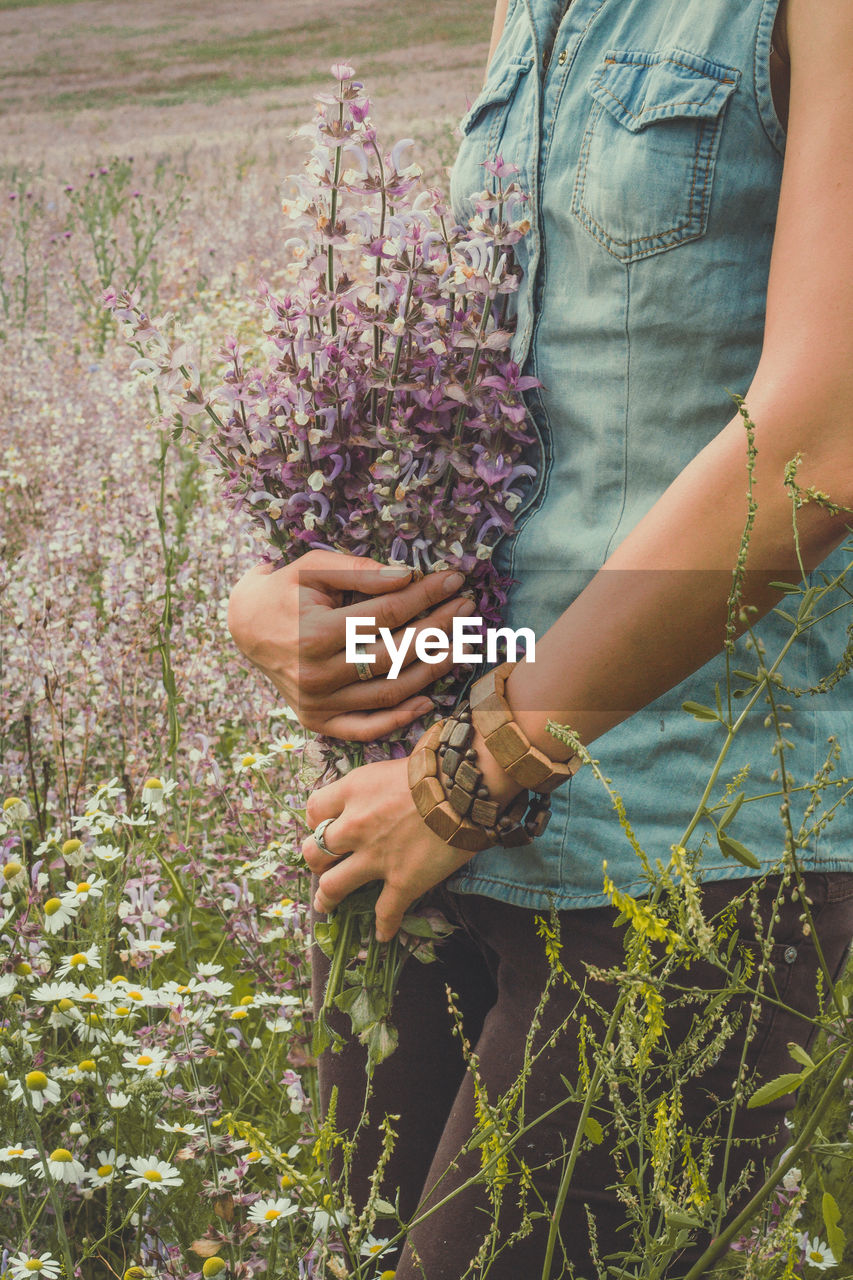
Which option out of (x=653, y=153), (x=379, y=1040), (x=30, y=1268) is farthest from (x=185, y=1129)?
(x=653, y=153)

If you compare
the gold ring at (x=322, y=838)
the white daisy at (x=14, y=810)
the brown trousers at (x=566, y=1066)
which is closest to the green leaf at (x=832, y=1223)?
the brown trousers at (x=566, y=1066)

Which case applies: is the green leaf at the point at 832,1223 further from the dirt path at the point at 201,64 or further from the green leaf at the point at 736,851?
the dirt path at the point at 201,64

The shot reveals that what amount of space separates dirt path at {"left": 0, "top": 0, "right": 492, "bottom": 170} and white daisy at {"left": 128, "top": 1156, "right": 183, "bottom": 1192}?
1144 centimetres

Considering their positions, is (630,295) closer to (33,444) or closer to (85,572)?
(85,572)

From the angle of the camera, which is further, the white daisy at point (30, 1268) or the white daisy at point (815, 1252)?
the white daisy at point (815, 1252)

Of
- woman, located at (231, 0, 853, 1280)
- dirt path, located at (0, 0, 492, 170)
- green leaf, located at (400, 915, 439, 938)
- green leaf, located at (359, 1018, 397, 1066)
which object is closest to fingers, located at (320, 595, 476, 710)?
A: woman, located at (231, 0, 853, 1280)

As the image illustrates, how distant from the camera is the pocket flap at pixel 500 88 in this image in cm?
120

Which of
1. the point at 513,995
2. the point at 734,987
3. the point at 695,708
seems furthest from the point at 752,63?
the point at 513,995

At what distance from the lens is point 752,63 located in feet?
3.13

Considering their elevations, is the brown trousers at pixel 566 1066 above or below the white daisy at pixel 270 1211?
above

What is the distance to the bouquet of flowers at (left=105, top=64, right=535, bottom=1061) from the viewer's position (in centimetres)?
110

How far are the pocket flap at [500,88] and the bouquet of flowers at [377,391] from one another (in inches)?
5.1

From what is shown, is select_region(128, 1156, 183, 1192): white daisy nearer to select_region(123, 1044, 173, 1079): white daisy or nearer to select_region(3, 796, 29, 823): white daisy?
select_region(123, 1044, 173, 1079): white daisy

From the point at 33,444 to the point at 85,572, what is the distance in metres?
1.26
